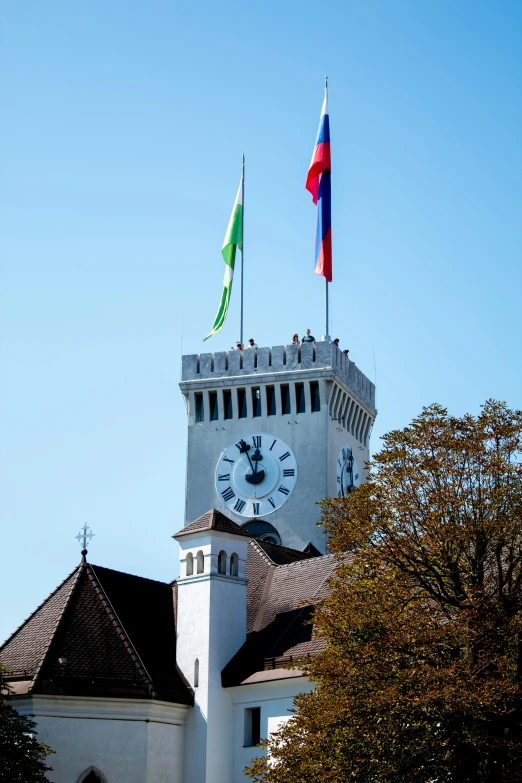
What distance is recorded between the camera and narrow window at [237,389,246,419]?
248 feet

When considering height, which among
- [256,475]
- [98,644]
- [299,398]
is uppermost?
[299,398]

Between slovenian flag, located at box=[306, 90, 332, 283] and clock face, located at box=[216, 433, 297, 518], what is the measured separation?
988 centimetres

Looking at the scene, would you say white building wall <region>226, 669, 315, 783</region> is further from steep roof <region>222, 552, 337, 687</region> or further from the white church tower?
steep roof <region>222, 552, 337, 687</region>

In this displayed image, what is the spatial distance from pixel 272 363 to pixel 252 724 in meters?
27.3

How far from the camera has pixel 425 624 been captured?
36.8m

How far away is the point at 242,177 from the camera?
268 ft

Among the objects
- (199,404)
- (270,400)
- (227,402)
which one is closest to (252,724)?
(270,400)

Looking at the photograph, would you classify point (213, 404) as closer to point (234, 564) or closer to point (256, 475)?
point (256, 475)

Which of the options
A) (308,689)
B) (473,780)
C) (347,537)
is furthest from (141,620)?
(473,780)

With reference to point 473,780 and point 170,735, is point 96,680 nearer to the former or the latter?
point 170,735

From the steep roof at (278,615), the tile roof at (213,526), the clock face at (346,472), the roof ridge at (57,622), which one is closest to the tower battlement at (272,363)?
the clock face at (346,472)

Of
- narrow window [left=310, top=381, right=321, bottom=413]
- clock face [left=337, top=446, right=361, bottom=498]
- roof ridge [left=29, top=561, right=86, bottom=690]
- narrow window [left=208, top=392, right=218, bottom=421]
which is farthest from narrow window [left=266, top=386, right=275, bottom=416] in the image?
roof ridge [left=29, top=561, right=86, bottom=690]

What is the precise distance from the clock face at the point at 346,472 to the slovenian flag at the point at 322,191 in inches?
368

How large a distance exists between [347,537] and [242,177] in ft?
149
